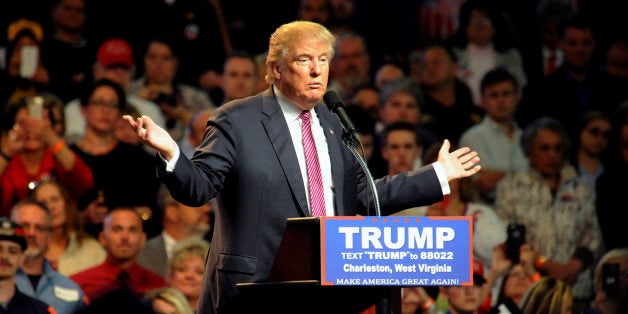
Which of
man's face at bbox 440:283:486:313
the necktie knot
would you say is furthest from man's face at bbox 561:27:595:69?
the necktie knot

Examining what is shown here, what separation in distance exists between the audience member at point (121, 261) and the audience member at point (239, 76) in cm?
165

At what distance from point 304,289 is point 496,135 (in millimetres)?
4927

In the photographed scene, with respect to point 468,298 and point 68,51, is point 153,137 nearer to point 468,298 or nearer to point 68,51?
point 468,298

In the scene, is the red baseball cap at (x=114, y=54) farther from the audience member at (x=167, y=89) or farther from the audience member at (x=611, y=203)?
the audience member at (x=611, y=203)

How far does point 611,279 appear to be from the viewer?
6.75 metres

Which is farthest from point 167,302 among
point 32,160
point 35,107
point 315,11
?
point 315,11

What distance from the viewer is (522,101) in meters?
9.07

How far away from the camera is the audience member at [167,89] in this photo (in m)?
8.45

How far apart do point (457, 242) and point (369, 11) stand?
6.80 m

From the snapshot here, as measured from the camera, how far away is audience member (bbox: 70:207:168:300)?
686 centimetres

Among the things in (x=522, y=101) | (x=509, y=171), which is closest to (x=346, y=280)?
(x=509, y=171)

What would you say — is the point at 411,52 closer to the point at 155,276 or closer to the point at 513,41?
the point at 513,41

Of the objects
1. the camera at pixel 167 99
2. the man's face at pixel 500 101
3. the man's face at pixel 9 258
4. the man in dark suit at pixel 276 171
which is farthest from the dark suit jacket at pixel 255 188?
Result: the man's face at pixel 500 101

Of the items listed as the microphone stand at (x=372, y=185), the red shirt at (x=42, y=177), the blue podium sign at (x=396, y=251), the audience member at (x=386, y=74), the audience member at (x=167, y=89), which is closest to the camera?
the blue podium sign at (x=396, y=251)
